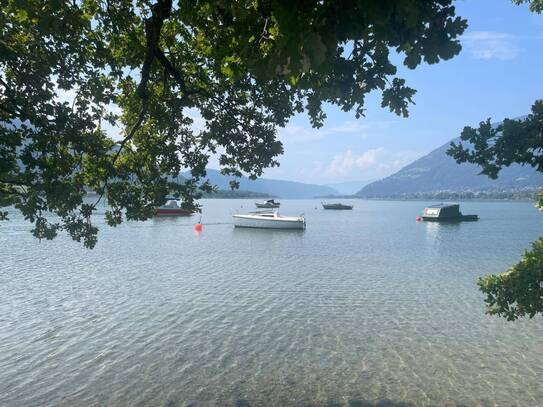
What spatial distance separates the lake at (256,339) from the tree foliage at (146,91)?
4715 millimetres

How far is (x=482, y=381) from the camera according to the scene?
13.1 m

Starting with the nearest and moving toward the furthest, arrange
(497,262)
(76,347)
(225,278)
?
(76,347) < (225,278) < (497,262)

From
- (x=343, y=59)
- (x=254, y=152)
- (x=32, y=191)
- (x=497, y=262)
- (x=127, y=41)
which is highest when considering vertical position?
(x=127, y=41)

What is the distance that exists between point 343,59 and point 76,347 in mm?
13806

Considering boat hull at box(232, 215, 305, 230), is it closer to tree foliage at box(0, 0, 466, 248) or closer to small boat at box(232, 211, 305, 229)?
small boat at box(232, 211, 305, 229)

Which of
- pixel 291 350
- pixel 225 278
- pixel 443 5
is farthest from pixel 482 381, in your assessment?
pixel 225 278

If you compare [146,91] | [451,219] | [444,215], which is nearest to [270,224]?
[444,215]

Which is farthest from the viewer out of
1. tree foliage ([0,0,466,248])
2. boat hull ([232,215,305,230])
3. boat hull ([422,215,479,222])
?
boat hull ([422,215,479,222])

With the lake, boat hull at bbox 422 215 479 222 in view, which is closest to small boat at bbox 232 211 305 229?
the lake

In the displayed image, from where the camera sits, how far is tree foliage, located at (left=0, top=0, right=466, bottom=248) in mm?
6257

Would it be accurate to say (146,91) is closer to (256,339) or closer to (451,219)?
(256,339)

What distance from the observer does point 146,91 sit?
1162 cm

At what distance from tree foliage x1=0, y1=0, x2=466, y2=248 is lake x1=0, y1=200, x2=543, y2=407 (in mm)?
4715

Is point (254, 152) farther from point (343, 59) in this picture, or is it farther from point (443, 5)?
point (443, 5)
